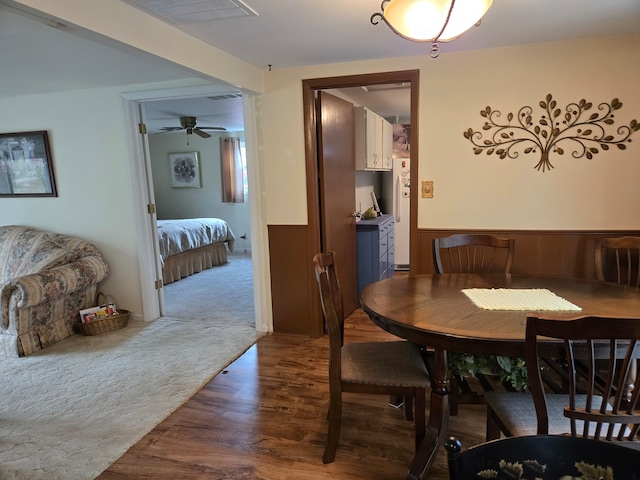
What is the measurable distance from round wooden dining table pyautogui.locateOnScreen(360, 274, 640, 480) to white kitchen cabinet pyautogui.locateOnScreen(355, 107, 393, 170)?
2174 mm

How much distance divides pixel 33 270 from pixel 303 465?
9.76 ft

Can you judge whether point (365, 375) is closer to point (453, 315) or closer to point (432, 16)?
point (453, 315)

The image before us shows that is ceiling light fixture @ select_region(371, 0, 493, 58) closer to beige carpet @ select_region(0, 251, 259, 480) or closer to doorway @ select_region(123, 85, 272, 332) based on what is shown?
doorway @ select_region(123, 85, 272, 332)

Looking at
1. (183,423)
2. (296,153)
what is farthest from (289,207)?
(183,423)

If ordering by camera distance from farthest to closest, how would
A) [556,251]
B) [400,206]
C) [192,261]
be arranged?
1. [192,261]
2. [400,206]
3. [556,251]

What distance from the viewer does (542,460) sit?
29.2 inches

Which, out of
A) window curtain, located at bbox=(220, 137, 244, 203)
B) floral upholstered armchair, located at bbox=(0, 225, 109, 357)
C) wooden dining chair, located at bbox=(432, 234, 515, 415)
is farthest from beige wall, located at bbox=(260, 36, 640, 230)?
window curtain, located at bbox=(220, 137, 244, 203)

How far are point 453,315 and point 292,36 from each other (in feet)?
6.02

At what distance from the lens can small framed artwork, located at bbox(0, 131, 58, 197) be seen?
150 inches

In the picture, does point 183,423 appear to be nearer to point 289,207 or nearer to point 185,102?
point 289,207

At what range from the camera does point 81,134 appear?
3689mm

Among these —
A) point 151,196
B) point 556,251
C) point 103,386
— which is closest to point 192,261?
point 151,196

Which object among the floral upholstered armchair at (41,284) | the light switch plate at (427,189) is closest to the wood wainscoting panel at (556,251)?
the light switch plate at (427,189)

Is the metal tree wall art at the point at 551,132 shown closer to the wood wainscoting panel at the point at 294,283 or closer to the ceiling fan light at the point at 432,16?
the ceiling fan light at the point at 432,16
